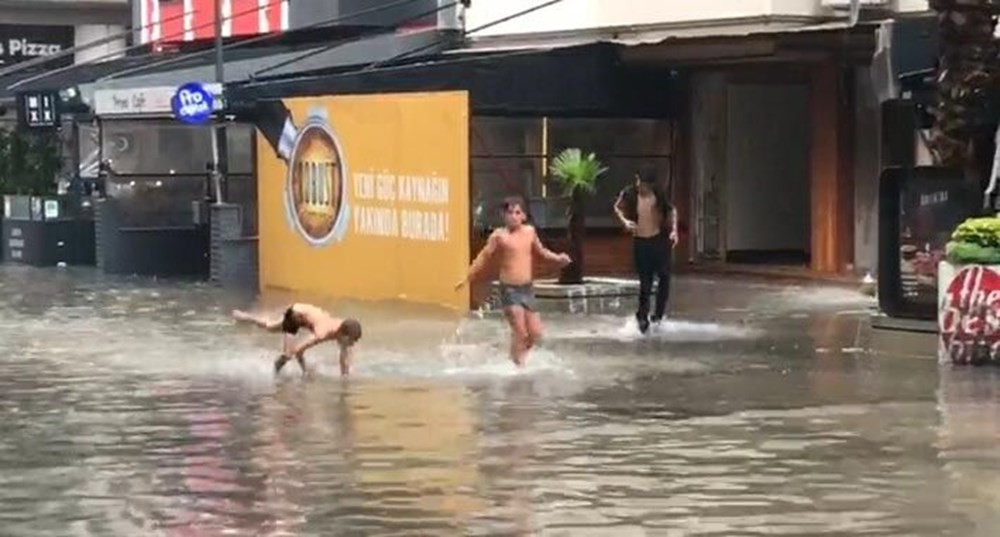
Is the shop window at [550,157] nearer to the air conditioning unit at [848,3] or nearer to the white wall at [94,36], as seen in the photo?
the air conditioning unit at [848,3]

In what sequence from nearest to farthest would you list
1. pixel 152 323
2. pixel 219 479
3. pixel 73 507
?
1. pixel 73 507
2. pixel 219 479
3. pixel 152 323

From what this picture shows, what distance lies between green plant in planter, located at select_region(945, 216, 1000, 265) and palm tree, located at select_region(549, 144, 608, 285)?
26.2ft

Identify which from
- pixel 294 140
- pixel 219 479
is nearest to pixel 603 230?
pixel 294 140

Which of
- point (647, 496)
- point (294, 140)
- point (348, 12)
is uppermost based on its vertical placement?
point (348, 12)

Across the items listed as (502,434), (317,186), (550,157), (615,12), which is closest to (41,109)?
(317,186)

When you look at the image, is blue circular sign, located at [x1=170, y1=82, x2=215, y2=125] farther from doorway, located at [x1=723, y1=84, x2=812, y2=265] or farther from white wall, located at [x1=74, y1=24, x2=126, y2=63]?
white wall, located at [x1=74, y1=24, x2=126, y2=63]

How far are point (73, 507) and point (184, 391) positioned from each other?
5403 millimetres

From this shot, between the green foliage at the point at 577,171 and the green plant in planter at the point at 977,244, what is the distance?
8164 mm

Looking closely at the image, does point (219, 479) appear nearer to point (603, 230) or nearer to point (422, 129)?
point (422, 129)

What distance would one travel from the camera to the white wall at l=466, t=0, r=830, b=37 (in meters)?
27.3

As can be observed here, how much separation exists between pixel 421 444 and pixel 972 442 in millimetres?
3427

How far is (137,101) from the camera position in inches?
1225

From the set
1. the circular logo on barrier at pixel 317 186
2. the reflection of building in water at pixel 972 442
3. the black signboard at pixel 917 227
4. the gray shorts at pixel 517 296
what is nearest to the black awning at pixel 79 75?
the circular logo on barrier at pixel 317 186

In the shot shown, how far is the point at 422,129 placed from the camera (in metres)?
26.0
